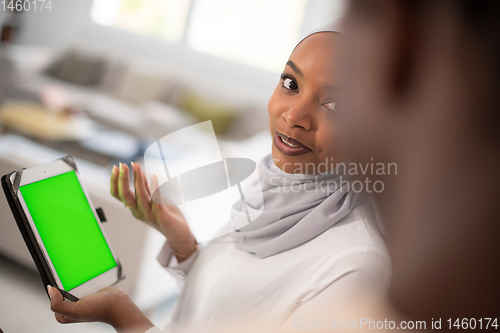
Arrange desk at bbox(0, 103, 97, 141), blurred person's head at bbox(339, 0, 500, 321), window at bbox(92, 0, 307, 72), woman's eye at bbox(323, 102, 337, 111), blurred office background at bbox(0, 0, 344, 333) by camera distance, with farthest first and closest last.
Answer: window at bbox(92, 0, 307, 72), blurred office background at bbox(0, 0, 344, 333), desk at bbox(0, 103, 97, 141), woman's eye at bbox(323, 102, 337, 111), blurred person's head at bbox(339, 0, 500, 321)

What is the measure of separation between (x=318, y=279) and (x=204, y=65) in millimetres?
2710

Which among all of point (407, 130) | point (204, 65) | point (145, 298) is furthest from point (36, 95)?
point (407, 130)

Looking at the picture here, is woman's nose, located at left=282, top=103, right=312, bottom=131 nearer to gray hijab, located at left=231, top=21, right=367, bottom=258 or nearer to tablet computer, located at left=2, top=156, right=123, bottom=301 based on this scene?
gray hijab, located at left=231, top=21, right=367, bottom=258

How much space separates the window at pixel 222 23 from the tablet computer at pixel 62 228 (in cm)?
239

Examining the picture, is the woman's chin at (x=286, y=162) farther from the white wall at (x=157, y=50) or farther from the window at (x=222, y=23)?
the window at (x=222, y=23)

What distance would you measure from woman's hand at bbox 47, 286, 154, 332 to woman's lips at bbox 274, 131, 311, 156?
217 millimetres

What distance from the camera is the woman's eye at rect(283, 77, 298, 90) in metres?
0.31

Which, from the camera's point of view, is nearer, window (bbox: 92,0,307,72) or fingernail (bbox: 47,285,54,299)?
fingernail (bbox: 47,285,54,299)

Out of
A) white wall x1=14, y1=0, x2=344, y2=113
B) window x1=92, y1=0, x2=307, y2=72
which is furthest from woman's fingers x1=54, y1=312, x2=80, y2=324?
window x1=92, y1=0, x2=307, y2=72

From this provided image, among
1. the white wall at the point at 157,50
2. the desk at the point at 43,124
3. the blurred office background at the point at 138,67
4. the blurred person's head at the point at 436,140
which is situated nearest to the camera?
the blurred person's head at the point at 436,140

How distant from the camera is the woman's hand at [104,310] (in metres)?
0.31

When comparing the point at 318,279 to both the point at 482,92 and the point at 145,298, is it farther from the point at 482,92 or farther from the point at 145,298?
the point at 145,298

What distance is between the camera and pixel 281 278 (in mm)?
348

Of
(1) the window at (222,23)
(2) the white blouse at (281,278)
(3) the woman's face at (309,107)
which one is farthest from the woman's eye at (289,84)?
(1) the window at (222,23)
